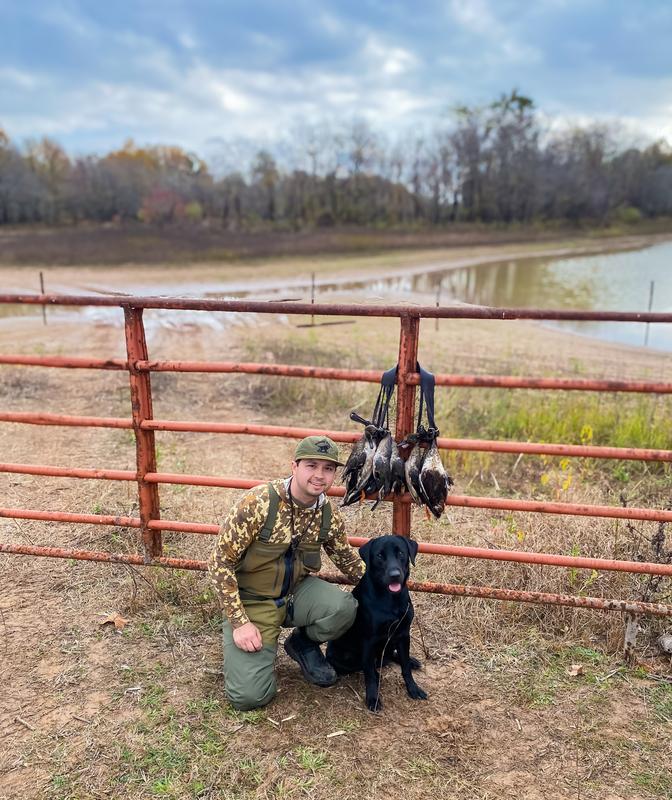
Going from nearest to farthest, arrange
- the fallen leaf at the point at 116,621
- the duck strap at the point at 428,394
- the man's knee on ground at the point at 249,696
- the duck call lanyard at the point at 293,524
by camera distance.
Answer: the man's knee on ground at the point at 249,696, the duck call lanyard at the point at 293,524, the duck strap at the point at 428,394, the fallen leaf at the point at 116,621

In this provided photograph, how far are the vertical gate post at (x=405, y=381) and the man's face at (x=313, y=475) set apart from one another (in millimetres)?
549

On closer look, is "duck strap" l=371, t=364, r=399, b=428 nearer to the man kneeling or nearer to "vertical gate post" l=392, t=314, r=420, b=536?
"vertical gate post" l=392, t=314, r=420, b=536

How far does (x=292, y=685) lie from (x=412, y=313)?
1.77m

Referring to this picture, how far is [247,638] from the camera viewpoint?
2900mm

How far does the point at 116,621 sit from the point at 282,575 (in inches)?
40.6

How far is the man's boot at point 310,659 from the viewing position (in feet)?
9.93

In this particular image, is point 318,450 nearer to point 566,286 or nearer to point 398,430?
point 398,430

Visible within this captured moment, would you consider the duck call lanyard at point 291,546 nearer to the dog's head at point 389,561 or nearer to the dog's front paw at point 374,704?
the dog's head at point 389,561

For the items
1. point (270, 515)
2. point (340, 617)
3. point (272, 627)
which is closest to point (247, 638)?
point (272, 627)

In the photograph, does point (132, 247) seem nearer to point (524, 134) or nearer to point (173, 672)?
point (173, 672)

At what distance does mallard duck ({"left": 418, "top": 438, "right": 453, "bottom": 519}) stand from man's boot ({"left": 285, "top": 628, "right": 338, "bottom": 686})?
834mm

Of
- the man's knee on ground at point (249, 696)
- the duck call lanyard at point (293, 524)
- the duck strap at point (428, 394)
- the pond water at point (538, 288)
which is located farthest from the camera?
the pond water at point (538, 288)

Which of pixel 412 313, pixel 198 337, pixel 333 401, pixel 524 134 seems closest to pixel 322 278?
pixel 198 337

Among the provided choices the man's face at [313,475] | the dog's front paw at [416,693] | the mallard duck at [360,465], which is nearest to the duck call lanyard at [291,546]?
the man's face at [313,475]
